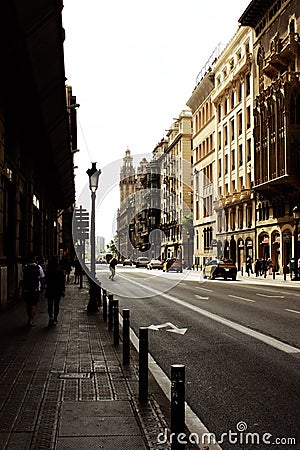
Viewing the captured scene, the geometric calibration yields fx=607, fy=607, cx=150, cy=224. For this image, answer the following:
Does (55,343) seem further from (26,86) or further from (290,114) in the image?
(290,114)

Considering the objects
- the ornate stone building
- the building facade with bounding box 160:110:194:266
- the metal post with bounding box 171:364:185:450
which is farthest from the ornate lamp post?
the building facade with bounding box 160:110:194:266

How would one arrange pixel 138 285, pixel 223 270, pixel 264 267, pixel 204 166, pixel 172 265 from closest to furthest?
1. pixel 138 285
2. pixel 223 270
3. pixel 264 267
4. pixel 172 265
5. pixel 204 166

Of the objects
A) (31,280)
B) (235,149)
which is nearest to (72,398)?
(31,280)

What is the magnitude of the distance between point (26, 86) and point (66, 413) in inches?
478

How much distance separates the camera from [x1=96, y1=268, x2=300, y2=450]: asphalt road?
630 cm

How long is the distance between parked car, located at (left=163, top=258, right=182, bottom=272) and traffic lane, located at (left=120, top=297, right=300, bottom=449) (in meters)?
45.7

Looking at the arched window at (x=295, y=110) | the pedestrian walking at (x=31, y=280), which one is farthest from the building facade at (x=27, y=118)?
the arched window at (x=295, y=110)

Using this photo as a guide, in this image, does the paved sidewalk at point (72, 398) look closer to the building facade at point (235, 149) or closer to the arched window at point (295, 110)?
the arched window at point (295, 110)

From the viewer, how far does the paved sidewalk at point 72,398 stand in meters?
5.59

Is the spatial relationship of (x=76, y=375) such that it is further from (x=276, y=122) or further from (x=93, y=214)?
(x=276, y=122)

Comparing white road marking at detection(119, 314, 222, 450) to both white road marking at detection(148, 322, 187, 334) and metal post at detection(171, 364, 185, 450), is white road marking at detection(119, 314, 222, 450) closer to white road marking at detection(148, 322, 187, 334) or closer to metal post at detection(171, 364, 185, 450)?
metal post at detection(171, 364, 185, 450)

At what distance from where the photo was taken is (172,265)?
6191cm

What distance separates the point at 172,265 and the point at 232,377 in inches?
2093

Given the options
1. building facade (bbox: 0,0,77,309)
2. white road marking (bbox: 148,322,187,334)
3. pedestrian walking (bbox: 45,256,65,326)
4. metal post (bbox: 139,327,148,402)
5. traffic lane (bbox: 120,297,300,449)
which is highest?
building facade (bbox: 0,0,77,309)
